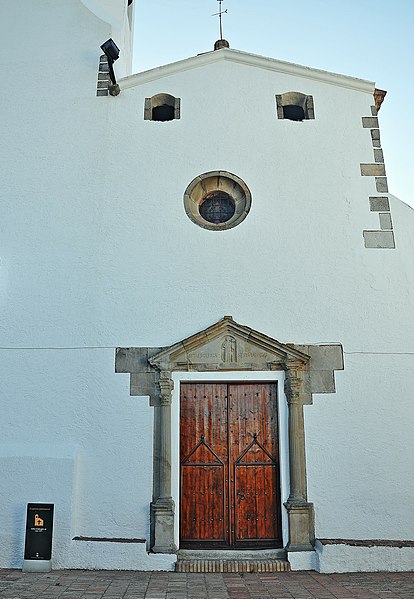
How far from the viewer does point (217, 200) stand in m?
7.60

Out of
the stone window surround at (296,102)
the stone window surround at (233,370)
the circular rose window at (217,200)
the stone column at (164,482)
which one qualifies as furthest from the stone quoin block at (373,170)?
the stone column at (164,482)

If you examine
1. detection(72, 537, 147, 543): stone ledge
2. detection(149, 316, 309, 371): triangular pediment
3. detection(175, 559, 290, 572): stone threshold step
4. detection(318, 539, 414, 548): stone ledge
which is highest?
detection(149, 316, 309, 371): triangular pediment

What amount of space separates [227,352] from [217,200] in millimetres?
2133

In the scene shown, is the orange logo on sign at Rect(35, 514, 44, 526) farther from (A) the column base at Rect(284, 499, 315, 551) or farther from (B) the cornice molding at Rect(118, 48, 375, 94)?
(B) the cornice molding at Rect(118, 48, 375, 94)

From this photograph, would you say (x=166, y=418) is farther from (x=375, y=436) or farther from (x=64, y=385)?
(x=375, y=436)

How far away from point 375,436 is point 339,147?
3738 mm

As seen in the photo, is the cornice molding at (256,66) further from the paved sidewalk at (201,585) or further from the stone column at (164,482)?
the paved sidewalk at (201,585)

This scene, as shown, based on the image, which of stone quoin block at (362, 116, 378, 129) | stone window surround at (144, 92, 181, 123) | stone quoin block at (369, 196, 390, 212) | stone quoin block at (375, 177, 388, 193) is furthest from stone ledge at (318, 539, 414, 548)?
stone window surround at (144, 92, 181, 123)

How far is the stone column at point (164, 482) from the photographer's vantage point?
243 inches

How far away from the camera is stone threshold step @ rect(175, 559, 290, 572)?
5.94 m

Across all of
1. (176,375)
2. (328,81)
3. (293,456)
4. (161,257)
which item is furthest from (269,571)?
(328,81)

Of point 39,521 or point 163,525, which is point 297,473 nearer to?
point 163,525

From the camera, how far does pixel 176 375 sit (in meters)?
6.70

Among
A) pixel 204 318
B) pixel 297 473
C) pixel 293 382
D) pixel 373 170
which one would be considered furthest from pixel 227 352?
pixel 373 170
